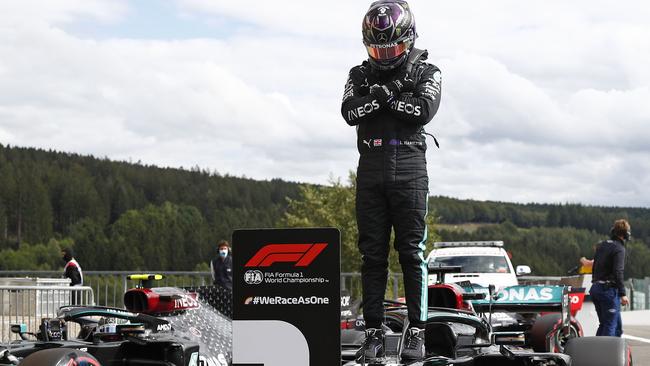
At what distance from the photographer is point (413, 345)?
6543 mm

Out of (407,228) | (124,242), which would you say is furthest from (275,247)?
(124,242)

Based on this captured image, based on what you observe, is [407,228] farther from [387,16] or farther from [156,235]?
[156,235]

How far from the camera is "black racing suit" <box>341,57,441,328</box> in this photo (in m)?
6.61

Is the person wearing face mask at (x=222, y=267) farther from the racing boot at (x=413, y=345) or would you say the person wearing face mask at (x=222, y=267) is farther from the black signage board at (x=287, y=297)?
the black signage board at (x=287, y=297)

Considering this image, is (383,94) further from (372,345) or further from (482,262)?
(482,262)

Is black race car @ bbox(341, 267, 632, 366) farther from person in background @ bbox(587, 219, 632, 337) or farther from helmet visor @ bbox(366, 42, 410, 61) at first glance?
person in background @ bbox(587, 219, 632, 337)

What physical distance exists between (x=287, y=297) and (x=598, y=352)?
2.99 meters

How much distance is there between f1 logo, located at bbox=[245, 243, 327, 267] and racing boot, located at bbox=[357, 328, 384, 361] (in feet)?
3.76

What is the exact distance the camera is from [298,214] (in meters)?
67.9

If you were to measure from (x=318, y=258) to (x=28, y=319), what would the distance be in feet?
37.9

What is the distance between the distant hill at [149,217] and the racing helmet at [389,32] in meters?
85.4

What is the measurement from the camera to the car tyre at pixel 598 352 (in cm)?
736

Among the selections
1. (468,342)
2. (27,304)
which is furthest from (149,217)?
(468,342)

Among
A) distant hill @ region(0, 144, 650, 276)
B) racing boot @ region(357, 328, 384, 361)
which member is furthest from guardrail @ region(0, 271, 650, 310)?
distant hill @ region(0, 144, 650, 276)
